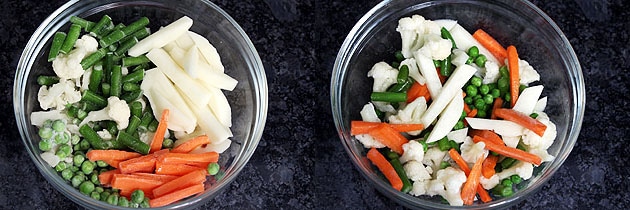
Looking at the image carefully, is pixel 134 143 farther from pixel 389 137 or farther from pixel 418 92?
pixel 418 92

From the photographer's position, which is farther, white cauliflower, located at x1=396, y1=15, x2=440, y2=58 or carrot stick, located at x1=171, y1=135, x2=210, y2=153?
white cauliflower, located at x1=396, y1=15, x2=440, y2=58

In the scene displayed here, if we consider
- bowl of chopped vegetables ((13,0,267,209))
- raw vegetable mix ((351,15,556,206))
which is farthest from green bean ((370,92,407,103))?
bowl of chopped vegetables ((13,0,267,209))

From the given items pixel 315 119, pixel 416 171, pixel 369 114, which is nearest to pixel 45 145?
pixel 315 119

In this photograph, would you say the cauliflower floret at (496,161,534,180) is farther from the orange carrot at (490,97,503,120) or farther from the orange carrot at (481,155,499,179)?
the orange carrot at (490,97,503,120)

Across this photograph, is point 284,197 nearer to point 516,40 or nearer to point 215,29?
point 215,29

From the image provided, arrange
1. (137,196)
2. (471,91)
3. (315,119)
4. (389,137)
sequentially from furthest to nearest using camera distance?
(315,119), (471,91), (389,137), (137,196)

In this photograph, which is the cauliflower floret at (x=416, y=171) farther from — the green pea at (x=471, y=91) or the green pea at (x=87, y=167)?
the green pea at (x=87, y=167)

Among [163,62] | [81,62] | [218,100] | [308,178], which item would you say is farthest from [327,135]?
[81,62]
